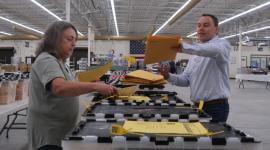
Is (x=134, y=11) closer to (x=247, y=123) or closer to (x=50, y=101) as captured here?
(x=247, y=123)

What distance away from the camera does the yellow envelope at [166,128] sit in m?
1.46

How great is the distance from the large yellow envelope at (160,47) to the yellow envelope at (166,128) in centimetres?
61

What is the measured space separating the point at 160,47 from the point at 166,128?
0.77 meters

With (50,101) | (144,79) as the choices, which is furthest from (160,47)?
(144,79)

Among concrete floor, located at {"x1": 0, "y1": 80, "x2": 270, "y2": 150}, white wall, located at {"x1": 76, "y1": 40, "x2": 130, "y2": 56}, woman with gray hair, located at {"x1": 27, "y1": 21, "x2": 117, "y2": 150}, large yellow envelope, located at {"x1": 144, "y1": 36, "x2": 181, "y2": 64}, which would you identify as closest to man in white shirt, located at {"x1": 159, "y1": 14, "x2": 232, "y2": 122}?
large yellow envelope, located at {"x1": 144, "y1": 36, "x2": 181, "y2": 64}

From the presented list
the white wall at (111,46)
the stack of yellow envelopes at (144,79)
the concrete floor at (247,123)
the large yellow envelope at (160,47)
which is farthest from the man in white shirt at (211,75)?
the white wall at (111,46)

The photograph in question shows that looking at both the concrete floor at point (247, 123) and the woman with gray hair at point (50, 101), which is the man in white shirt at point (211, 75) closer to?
the concrete floor at point (247, 123)

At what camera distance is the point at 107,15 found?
20.8 m

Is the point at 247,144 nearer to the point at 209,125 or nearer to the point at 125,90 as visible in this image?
the point at 209,125

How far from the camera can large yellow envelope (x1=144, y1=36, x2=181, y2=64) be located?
2.12 meters

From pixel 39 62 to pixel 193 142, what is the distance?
3.18 feet

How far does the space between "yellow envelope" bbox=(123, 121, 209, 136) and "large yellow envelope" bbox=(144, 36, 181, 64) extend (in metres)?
0.61

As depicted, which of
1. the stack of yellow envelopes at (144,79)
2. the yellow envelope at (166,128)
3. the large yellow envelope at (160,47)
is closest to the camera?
the yellow envelope at (166,128)

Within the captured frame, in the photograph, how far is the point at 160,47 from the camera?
7.25 ft
